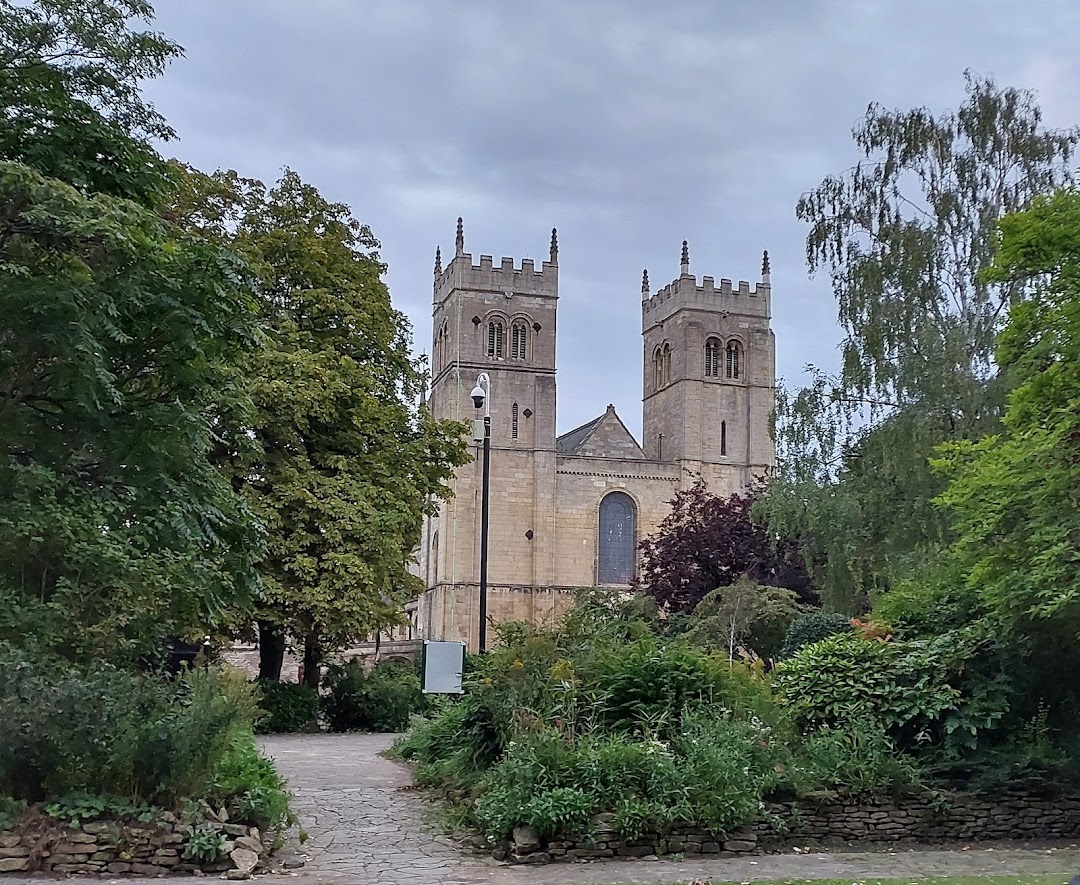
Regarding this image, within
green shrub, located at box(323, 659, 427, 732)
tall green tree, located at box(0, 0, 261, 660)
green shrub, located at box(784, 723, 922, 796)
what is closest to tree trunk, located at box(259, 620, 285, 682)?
green shrub, located at box(323, 659, 427, 732)

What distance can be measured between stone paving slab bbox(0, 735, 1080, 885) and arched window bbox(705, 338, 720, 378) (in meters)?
55.7

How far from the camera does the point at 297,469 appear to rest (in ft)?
76.0

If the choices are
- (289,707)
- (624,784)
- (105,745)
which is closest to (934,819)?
(624,784)

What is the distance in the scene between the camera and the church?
59375 mm

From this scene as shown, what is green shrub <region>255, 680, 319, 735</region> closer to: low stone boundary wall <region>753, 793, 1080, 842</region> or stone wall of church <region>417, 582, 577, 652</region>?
low stone boundary wall <region>753, 793, 1080, 842</region>

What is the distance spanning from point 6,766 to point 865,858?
23.0ft

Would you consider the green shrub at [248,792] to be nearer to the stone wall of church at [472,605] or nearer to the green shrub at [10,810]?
the green shrub at [10,810]

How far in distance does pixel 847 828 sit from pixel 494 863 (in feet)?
10.9

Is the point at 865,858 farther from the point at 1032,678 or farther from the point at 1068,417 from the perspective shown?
the point at 1068,417

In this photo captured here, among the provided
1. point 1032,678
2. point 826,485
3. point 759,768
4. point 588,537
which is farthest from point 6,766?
point 588,537

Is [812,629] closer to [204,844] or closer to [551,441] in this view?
[204,844]

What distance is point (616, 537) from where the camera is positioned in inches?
2402

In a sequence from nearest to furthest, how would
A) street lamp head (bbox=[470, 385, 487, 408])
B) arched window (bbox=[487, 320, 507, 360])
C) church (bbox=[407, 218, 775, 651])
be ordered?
1. street lamp head (bbox=[470, 385, 487, 408])
2. church (bbox=[407, 218, 775, 651])
3. arched window (bbox=[487, 320, 507, 360])

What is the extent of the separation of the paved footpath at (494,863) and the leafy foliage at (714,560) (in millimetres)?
22516
